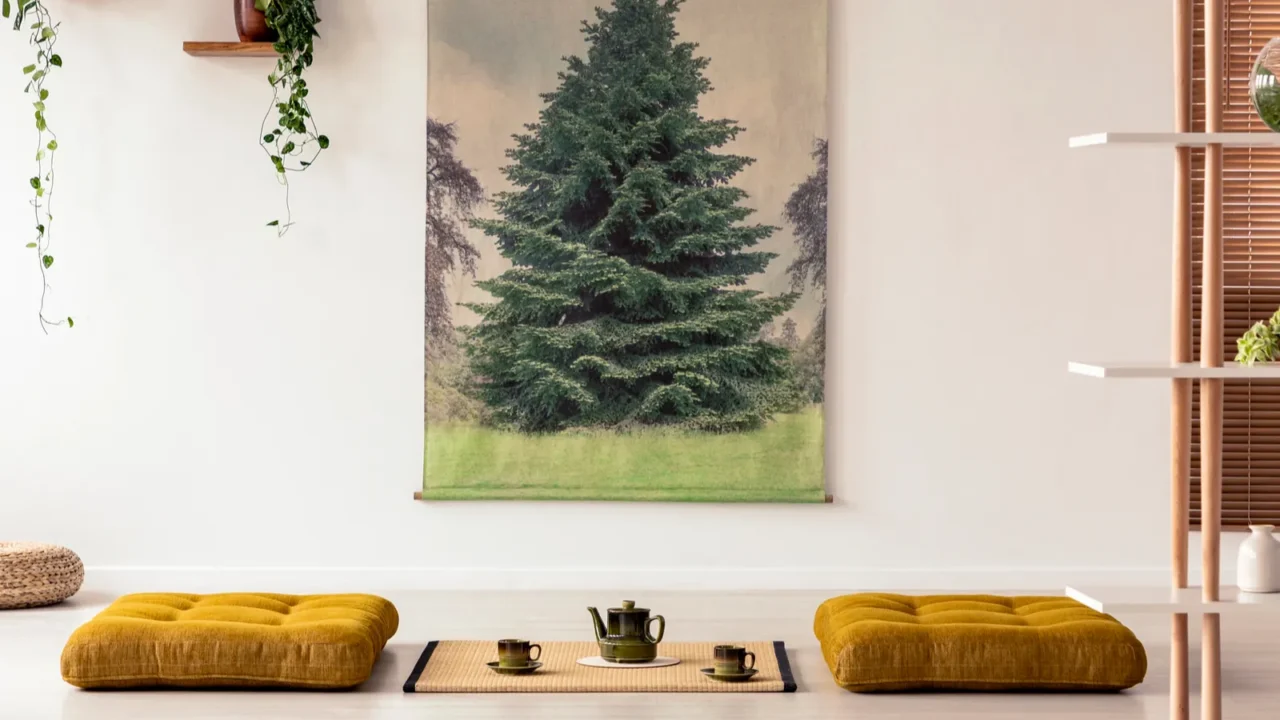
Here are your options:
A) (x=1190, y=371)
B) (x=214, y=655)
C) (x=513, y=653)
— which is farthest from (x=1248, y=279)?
(x=214, y=655)

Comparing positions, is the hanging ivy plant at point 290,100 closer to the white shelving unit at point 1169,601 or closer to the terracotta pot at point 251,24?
the terracotta pot at point 251,24

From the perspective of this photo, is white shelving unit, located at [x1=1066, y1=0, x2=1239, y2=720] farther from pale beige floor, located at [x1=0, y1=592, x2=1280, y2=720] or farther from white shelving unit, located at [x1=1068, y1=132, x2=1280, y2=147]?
pale beige floor, located at [x1=0, y1=592, x2=1280, y2=720]

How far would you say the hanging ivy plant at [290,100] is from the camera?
5527mm

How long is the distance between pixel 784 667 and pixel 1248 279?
9.26 feet

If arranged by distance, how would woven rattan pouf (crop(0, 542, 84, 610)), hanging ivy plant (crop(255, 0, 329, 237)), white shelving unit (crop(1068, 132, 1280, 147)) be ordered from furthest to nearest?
1. hanging ivy plant (crop(255, 0, 329, 237))
2. woven rattan pouf (crop(0, 542, 84, 610))
3. white shelving unit (crop(1068, 132, 1280, 147))

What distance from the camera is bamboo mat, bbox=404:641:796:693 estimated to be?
4.02 metres

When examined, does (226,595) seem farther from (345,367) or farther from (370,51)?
(370,51)

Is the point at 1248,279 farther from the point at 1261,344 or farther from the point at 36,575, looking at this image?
the point at 36,575

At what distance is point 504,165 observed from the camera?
225 inches

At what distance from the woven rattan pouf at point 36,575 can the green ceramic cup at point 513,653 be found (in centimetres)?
209

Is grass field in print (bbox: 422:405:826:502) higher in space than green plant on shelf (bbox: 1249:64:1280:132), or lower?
lower

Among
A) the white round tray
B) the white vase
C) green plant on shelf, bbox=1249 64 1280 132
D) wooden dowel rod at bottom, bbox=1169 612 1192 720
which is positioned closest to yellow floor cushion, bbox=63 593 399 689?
the white round tray

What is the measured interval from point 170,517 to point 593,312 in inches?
76.3

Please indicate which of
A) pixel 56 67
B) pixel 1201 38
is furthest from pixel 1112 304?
pixel 56 67
